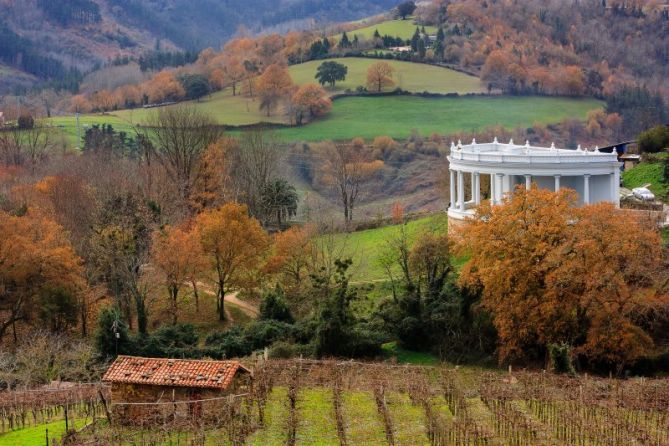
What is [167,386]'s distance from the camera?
40719mm

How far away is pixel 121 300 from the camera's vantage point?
207 ft

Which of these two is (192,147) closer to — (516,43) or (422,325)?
(422,325)

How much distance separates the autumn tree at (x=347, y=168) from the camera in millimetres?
95000

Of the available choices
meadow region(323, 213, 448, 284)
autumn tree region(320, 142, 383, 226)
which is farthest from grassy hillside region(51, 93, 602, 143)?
meadow region(323, 213, 448, 284)

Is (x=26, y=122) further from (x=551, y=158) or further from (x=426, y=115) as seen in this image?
(x=551, y=158)

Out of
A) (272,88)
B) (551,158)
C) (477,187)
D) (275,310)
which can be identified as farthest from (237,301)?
(272,88)

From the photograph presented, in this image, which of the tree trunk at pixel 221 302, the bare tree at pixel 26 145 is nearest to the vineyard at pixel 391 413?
the tree trunk at pixel 221 302

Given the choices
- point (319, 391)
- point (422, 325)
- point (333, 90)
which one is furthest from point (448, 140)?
point (319, 391)

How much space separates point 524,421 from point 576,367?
1316 cm

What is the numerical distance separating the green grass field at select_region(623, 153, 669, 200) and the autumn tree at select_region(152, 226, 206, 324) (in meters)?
29.1

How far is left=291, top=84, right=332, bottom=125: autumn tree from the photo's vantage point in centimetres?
12962

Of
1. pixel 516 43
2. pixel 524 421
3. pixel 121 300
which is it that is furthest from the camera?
pixel 516 43

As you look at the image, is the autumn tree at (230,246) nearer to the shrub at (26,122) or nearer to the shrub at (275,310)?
the shrub at (275,310)

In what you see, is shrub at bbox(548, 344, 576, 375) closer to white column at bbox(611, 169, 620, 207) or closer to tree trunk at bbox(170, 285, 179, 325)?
white column at bbox(611, 169, 620, 207)
